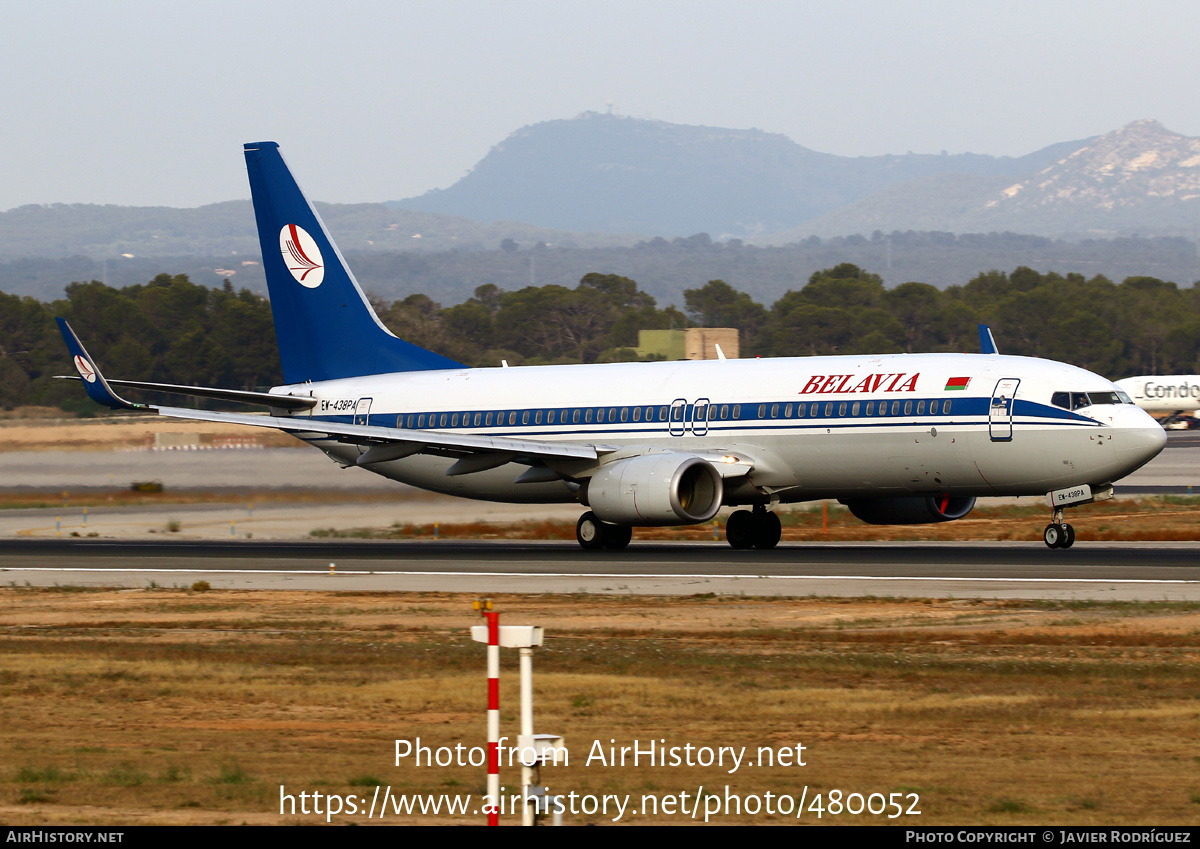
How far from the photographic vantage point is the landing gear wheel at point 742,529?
113 ft

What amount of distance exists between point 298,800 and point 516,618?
10391mm

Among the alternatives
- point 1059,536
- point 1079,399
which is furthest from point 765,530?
point 1079,399

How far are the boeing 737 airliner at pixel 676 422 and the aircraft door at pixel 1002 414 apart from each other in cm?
3

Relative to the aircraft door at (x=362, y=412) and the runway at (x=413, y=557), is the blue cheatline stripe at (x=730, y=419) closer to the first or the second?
the aircraft door at (x=362, y=412)

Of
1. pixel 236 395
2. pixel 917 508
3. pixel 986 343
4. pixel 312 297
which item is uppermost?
pixel 312 297

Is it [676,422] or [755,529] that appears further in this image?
[755,529]

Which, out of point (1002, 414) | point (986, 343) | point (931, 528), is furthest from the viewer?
point (931, 528)

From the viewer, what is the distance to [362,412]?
1519 inches

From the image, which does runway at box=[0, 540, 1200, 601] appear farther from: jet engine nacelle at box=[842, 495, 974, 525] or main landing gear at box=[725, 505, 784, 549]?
jet engine nacelle at box=[842, 495, 974, 525]

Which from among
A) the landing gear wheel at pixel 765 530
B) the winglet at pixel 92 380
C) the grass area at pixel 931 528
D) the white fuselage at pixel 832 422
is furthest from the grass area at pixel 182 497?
the landing gear wheel at pixel 765 530

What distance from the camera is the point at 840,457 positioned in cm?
3142

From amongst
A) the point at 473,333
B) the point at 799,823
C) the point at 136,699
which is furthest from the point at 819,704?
the point at 473,333

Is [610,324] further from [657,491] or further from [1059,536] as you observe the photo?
[1059,536]

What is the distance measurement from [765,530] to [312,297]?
14256mm
